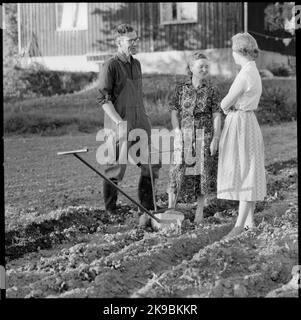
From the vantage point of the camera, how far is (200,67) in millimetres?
5031

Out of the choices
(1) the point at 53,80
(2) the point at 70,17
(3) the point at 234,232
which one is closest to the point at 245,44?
(3) the point at 234,232

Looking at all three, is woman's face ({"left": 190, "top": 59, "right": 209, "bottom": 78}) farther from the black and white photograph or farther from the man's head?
the man's head

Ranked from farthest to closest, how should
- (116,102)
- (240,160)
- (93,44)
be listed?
(93,44) < (116,102) < (240,160)

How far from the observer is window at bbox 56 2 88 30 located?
16.8 meters

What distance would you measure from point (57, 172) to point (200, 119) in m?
3.43

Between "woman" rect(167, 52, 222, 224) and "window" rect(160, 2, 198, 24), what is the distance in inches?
414

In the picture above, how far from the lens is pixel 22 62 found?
15.0 meters

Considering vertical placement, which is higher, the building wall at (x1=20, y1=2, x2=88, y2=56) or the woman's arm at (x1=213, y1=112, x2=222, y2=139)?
the building wall at (x1=20, y1=2, x2=88, y2=56)

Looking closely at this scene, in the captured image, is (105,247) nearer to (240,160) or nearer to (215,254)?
(215,254)

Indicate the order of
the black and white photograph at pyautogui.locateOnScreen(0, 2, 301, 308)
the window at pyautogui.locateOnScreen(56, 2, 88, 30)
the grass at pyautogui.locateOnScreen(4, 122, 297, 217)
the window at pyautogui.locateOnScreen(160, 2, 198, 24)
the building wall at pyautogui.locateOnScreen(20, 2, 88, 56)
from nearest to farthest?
the black and white photograph at pyautogui.locateOnScreen(0, 2, 301, 308)
the grass at pyautogui.locateOnScreen(4, 122, 297, 217)
the window at pyautogui.locateOnScreen(160, 2, 198, 24)
the building wall at pyautogui.locateOnScreen(20, 2, 88, 56)
the window at pyautogui.locateOnScreen(56, 2, 88, 30)

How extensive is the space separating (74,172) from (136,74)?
3.02m

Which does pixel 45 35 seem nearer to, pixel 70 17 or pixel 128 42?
pixel 70 17

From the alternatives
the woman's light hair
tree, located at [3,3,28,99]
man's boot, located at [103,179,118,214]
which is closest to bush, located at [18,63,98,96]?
tree, located at [3,3,28,99]

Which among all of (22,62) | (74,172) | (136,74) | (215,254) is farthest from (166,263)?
(22,62)
